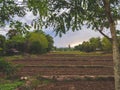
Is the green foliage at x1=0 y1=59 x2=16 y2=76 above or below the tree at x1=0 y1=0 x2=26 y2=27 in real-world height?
below

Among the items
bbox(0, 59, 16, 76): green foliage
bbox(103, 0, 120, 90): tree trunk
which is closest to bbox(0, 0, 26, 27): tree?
bbox(0, 59, 16, 76): green foliage

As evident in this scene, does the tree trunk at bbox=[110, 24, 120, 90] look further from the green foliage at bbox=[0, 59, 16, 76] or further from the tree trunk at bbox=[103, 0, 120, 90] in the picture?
the green foliage at bbox=[0, 59, 16, 76]

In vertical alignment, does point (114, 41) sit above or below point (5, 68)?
above

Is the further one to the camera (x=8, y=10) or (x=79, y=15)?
(x=79, y=15)

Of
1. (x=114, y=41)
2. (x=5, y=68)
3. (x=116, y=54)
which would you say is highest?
(x=114, y=41)

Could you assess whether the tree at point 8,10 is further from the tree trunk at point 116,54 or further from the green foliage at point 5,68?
the tree trunk at point 116,54

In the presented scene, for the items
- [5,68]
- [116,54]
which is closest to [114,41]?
[116,54]

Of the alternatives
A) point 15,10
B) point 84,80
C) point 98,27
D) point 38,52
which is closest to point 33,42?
point 38,52

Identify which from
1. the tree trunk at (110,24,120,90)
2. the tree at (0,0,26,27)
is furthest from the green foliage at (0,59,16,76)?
the tree trunk at (110,24,120,90)

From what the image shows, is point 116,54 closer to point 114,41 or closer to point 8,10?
point 114,41

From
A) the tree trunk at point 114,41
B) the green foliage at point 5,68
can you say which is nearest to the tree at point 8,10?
the green foliage at point 5,68

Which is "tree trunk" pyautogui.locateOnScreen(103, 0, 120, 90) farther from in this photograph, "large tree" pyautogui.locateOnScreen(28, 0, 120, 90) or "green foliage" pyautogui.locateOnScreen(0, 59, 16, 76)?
"green foliage" pyautogui.locateOnScreen(0, 59, 16, 76)

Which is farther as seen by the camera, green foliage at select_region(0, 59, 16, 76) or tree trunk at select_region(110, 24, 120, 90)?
tree trunk at select_region(110, 24, 120, 90)

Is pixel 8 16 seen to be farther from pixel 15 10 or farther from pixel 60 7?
pixel 60 7
